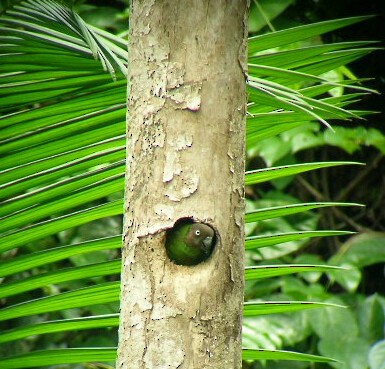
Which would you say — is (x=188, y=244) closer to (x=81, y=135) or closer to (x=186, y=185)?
(x=186, y=185)

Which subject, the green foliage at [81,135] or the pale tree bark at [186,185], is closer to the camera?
the pale tree bark at [186,185]

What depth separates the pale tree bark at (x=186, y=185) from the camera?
67cm

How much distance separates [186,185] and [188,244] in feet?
0.19

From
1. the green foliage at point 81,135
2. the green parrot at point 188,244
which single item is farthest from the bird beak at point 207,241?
the green foliage at point 81,135

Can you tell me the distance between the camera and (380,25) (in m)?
3.03

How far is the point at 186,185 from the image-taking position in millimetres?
676

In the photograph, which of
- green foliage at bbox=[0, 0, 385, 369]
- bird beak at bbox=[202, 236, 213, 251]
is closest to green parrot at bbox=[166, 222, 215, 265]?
bird beak at bbox=[202, 236, 213, 251]

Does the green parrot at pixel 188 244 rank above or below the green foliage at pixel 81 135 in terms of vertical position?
below

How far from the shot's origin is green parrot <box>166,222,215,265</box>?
69 centimetres

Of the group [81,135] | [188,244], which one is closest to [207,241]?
[188,244]

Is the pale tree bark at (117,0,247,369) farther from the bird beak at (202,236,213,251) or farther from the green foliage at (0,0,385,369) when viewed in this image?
the green foliage at (0,0,385,369)

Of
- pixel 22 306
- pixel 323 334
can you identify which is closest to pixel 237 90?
pixel 22 306

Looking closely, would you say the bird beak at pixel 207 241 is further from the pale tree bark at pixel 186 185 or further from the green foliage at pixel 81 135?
the green foliage at pixel 81 135

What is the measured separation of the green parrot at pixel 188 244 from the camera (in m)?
0.69
